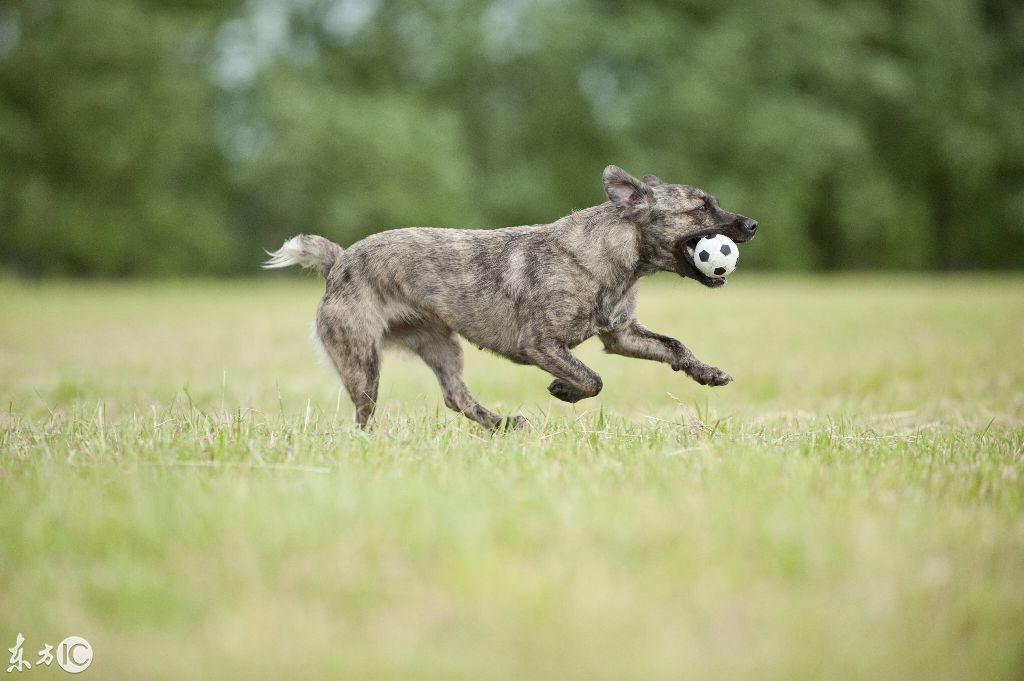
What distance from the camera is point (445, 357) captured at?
5.32m

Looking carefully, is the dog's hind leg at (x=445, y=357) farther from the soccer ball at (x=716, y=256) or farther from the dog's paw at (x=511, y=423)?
the soccer ball at (x=716, y=256)

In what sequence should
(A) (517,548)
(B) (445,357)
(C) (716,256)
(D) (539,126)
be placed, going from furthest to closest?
(D) (539,126), (B) (445,357), (C) (716,256), (A) (517,548)

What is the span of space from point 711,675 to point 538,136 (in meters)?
34.1

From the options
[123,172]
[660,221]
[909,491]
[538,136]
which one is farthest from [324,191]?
[909,491]

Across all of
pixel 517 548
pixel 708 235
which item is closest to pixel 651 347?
pixel 708 235

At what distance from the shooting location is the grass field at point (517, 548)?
6.55 ft

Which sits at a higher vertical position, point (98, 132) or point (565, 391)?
point (98, 132)

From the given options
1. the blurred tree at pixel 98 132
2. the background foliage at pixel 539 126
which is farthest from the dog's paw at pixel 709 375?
the background foliage at pixel 539 126

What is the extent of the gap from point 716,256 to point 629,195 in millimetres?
602

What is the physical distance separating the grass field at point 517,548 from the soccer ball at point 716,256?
2.50 feet

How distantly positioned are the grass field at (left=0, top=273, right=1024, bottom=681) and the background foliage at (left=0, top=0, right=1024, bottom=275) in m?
25.9

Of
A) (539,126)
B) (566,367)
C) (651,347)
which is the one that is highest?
(539,126)

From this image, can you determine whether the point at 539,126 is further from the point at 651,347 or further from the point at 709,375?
the point at 709,375

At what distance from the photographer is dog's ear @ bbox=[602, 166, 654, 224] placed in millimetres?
4730
